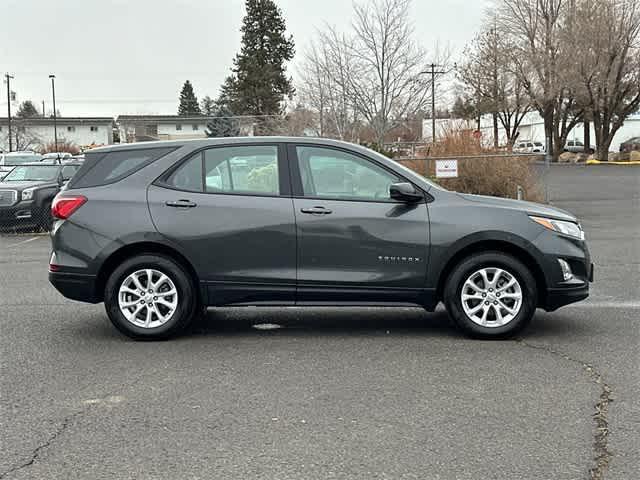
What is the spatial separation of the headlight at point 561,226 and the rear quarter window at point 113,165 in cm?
327

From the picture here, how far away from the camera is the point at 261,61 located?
64.3m

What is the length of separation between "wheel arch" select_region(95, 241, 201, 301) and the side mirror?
1.82 metres

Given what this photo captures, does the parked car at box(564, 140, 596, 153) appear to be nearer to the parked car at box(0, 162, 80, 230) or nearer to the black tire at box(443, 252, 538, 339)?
the parked car at box(0, 162, 80, 230)

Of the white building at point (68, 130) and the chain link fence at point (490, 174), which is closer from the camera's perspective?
the chain link fence at point (490, 174)

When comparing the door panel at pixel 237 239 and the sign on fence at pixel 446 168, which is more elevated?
the sign on fence at pixel 446 168

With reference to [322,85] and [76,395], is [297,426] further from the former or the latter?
[322,85]

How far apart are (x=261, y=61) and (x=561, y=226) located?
60.3m

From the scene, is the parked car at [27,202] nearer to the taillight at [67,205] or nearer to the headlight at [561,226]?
the taillight at [67,205]

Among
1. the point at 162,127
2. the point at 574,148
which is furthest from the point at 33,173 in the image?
the point at 162,127

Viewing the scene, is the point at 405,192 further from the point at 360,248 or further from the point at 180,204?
the point at 180,204

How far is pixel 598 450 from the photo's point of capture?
3.94 meters

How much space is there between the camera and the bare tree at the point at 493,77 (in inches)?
1940

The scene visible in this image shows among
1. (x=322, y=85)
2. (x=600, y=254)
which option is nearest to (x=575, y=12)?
(x=322, y=85)

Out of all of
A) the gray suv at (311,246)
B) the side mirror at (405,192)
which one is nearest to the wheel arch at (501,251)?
the gray suv at (311,246)
